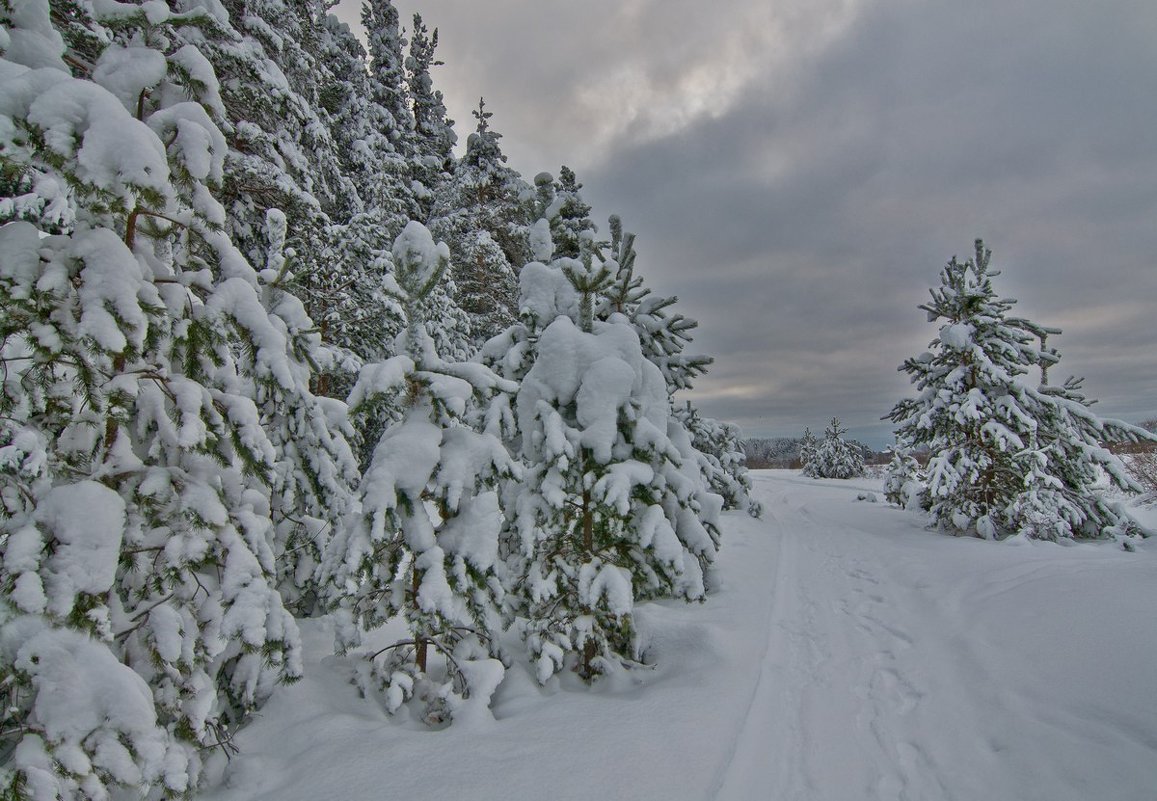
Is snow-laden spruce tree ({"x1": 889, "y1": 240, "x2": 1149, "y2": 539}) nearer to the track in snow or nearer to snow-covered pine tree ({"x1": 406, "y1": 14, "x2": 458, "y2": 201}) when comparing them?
the track in snow

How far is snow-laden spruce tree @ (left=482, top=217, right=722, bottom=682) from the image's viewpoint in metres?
4.97

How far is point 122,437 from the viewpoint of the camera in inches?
120

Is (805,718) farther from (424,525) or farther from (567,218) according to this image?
(567,218)

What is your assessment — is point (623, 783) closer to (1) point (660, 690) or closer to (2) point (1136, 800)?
(1) point (660, 690)

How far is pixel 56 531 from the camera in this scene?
253 centimetres

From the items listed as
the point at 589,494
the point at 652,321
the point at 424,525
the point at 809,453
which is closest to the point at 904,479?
the point at 652,321

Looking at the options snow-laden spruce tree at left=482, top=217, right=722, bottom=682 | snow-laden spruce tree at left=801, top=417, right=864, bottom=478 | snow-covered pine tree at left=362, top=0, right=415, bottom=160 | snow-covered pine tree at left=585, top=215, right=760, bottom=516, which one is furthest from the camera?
snow-laden spruce tree at left=801, top=417, right=864, bottom=478

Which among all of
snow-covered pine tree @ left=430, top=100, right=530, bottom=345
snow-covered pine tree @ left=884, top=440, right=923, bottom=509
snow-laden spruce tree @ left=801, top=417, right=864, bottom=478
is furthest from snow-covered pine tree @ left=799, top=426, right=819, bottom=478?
snow-covered pine tree @ left=430, top=100, right=530, bottom=345

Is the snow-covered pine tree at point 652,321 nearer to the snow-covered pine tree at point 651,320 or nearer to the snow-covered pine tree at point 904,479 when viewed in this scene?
the snow-covered pine tree at point 651,320

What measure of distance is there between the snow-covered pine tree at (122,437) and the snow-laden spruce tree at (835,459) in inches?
2035

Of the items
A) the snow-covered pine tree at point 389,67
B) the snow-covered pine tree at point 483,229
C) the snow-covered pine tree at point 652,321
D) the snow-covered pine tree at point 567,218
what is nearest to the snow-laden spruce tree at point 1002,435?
the snow-covered pine tree at point 652,321

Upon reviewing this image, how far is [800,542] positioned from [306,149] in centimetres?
1643

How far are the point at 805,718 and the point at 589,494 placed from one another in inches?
112

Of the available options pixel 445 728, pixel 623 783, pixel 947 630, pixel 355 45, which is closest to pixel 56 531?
pixel 445 728
